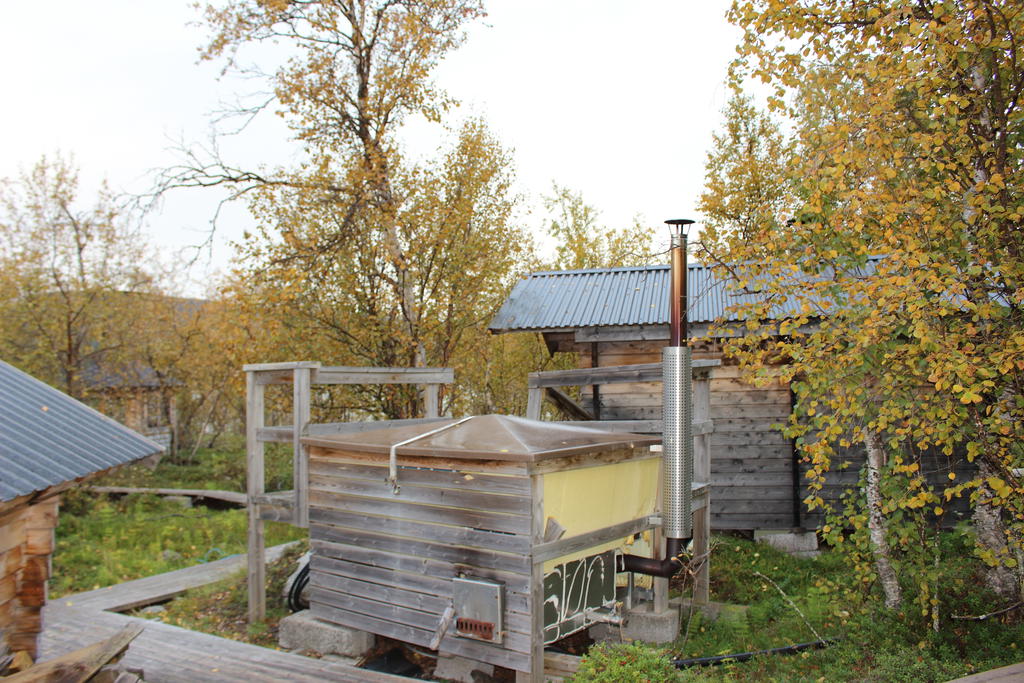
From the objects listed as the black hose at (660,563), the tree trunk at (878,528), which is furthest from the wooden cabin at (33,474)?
the tree trunk at (878,528)

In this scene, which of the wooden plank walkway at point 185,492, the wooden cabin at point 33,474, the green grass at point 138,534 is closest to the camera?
the wooden cabin at point 33,474

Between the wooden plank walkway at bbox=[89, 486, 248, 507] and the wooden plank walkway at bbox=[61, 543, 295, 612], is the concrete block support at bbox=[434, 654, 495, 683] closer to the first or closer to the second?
the wooden plank walkway at bbox=[61, 543, 295, 612]

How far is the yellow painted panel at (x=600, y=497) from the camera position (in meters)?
5.91

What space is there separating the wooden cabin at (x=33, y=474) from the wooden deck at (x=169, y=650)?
1.68 metres

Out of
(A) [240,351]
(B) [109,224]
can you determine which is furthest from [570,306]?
(B) [109,224]

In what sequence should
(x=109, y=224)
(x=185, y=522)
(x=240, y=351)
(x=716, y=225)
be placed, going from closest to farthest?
(x=240, y=351) → (x=185, y=522) → (x=109, y=224) → (x=716, y=225)

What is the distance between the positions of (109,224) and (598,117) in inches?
480

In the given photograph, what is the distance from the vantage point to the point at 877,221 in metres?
5.47

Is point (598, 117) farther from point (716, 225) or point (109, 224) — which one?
point (109, 224)

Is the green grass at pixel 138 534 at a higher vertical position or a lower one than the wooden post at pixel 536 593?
lower

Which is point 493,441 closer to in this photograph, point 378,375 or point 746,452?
point 378,375

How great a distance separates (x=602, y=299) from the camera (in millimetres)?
11336

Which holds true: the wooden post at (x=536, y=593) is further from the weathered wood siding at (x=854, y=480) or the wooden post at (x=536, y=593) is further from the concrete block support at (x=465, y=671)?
the weathered wood siding at (x=854, y=480)

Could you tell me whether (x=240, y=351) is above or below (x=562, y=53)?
below
